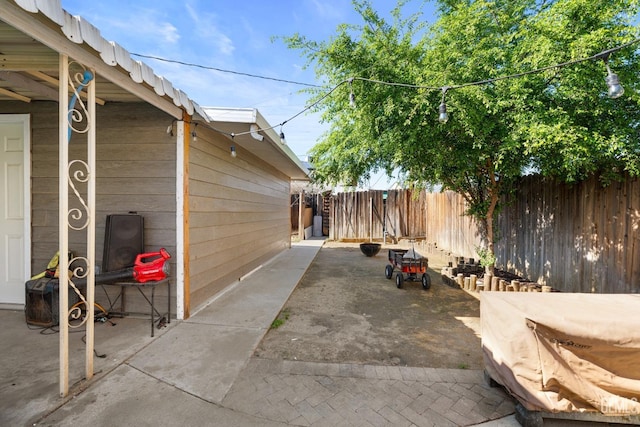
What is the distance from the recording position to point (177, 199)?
11.0 feet

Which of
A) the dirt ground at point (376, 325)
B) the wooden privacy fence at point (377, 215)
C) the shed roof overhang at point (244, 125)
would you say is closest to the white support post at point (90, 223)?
the dirt ground at point (376, 325)

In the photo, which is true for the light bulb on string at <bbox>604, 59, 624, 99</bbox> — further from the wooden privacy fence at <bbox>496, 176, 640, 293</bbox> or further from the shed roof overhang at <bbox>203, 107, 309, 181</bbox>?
the shed roof overhang at <bbox>203, 107, 309, 181</bbox>

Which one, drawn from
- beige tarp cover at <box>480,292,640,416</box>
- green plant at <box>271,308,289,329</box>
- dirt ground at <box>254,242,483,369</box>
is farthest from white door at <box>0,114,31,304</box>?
beige tarp cover at <box>480,292,640,416</box>

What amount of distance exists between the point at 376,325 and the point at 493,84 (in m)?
3.24

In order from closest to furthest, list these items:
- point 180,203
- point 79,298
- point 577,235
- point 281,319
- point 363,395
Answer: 1. point 363,395
2. point 79,298
3. point 180,203
4. point 281,319
5. point 577,235

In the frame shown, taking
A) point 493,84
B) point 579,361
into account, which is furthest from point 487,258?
point 579,361

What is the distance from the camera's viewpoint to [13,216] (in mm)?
3482

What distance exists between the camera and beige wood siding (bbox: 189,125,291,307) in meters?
3.71

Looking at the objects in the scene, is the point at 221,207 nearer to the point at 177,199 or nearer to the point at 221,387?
the point at 177,199

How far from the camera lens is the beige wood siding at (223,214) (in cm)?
371

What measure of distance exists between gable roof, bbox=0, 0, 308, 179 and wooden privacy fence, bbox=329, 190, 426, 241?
8.58 meters

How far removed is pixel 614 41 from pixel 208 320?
208 inches

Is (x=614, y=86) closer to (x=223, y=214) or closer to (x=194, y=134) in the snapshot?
(x=194, y=134)

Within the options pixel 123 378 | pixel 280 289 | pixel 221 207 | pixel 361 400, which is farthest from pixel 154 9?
pixel 361 400
